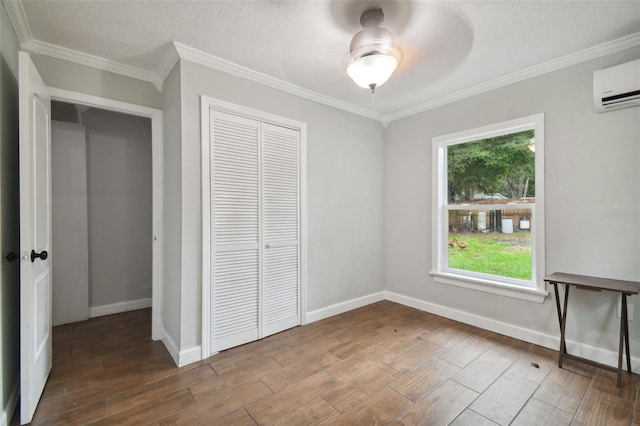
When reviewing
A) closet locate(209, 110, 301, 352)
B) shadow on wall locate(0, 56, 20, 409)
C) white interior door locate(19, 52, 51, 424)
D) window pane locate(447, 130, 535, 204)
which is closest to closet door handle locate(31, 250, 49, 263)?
white interior door locate(19, 52, 51, 424)

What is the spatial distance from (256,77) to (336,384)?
273cm

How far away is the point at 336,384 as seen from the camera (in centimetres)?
208

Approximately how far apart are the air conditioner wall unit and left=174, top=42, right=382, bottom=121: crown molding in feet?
7.16

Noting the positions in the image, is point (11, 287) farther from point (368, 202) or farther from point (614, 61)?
point (614, 61)

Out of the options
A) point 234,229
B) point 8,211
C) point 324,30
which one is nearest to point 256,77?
point 324,30

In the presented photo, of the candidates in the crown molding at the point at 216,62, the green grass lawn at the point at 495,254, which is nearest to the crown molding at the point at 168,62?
the crown molding at the point at 216,62

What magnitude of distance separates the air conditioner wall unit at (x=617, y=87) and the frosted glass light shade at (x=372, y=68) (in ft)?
5.51

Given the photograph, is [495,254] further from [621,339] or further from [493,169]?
[621,339]

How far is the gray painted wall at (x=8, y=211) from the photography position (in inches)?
66.3

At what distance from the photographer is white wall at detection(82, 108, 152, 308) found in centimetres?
346

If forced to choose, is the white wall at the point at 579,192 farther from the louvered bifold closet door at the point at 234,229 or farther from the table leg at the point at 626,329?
the louvered bifold closet door at the point at 234,229

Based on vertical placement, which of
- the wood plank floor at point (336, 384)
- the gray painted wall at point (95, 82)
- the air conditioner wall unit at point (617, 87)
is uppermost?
the gray painted wall at point (95, 82)

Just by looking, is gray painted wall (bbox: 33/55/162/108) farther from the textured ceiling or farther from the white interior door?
the white interior door

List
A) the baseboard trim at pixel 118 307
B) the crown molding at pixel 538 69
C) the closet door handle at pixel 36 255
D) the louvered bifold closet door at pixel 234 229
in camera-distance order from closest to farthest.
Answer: the closet door handle at pixel 36 255, the crown molding at pixel 538 69, the louvered bifold closet door at pixel 234 229, the baseboard trim at pixel 118 307
